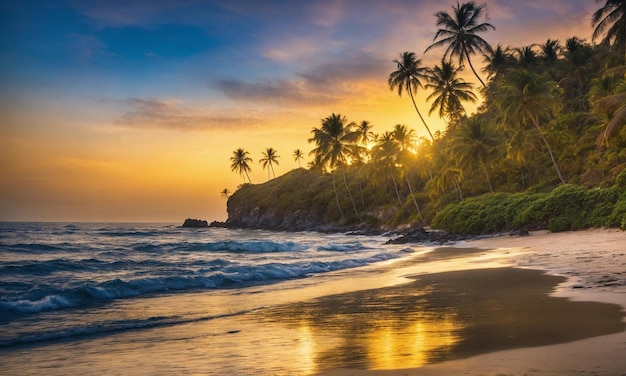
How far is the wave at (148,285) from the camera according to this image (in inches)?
465

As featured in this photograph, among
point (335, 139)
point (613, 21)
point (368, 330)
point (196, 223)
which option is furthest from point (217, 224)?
point (368, 330)

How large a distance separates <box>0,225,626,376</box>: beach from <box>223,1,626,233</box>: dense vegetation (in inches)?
623

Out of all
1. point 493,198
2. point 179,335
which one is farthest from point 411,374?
point 493,198

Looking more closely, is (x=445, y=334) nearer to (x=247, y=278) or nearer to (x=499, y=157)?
(x=247, y=278)

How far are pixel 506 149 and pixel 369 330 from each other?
145 ft

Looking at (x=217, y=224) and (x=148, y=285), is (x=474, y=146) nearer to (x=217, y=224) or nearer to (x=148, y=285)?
(x=148, y=285)

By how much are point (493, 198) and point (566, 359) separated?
3506 centimetres

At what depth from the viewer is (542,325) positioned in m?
6.75

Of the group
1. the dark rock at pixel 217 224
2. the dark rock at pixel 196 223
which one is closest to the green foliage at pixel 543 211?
the dark rock at pixel 217 224

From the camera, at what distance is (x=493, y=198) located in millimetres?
37781

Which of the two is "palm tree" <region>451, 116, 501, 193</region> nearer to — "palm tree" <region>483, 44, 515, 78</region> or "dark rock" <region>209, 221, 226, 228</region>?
"palm tree" <region>483, 44, 515, 78</region>

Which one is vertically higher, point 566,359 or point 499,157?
point 499,157

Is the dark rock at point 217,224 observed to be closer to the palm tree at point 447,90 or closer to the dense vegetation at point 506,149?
the dense vegetation at point 506,149

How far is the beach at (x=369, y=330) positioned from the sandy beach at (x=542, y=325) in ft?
0.07
